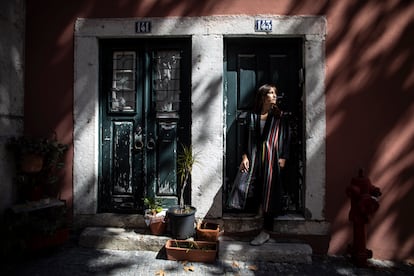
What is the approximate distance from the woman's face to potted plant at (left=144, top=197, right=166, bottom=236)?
193 centimetres

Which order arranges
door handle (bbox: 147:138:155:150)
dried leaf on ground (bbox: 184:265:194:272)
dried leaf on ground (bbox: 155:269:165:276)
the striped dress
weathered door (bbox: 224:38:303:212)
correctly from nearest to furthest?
dried leaf on ground (bbox: 155:269:165:276), dried leaf on ground (bbox: 184:265:194:272), the striped dress, weathered door (bbox: 224:38:303:212), door handle (bbox: 147:138:155:150)

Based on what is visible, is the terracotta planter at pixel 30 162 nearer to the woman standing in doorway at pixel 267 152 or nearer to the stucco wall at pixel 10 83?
the stucco wall at pixel 10 83

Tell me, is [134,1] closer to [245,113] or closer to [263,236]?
[245,113]

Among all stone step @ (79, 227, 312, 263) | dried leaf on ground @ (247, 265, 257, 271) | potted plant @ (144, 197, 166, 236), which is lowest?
dried leaf on ground @ (247, 265, 257, 271)

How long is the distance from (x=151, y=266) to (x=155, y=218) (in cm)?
59

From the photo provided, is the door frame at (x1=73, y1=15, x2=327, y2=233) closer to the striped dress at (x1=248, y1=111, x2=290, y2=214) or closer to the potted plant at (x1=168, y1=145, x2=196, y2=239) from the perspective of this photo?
the potted plant at (x1=168, y1=145, x2=196, y2=239)

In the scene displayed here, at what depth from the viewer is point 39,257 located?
3582 millimetres

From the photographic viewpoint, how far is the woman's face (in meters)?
3.72

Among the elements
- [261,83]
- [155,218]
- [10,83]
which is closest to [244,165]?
[261,83]

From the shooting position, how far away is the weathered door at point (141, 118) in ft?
13.6

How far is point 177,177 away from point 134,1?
2.41m

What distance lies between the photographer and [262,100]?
149 inches

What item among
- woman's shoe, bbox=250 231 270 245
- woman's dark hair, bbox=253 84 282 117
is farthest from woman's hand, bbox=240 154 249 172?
woman's shoe, bbox=250 231 270 245

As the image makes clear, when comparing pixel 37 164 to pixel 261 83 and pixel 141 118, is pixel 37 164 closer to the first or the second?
pixel 141 118
